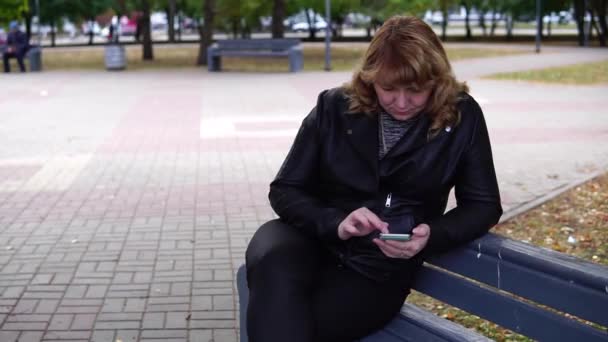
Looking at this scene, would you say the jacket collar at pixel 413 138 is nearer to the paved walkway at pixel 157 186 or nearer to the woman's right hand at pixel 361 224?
the woman's right hand at pixel 361 224

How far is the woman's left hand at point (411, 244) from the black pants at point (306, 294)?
0.59ft

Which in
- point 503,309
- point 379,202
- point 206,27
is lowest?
point 503,309

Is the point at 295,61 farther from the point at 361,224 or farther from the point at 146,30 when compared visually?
the point at 361,224

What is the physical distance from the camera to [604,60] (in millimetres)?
24453

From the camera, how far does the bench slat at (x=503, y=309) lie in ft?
7.04

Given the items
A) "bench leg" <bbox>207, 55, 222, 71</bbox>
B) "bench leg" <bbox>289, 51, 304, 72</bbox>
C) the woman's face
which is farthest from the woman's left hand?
"bench leg" <bbox>207, 55, 222, 71</bbox>

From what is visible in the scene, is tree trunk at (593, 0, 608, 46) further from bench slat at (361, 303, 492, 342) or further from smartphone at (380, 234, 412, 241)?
smartphone at (380, 234, 412, 241)

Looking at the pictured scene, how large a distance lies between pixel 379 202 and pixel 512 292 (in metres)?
0.55

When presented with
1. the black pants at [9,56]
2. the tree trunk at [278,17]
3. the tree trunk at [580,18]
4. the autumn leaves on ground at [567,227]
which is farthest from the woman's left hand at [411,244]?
the tree trunk at [580,18]

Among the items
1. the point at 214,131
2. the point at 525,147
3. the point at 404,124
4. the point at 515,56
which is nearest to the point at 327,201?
the point at 404,124

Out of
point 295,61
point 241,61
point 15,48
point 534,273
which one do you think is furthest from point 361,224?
point 241,61

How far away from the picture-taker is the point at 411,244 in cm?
246

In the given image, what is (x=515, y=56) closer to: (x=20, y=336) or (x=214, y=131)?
(x=214, y=131)

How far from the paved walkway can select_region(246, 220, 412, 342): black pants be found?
1545 mm
